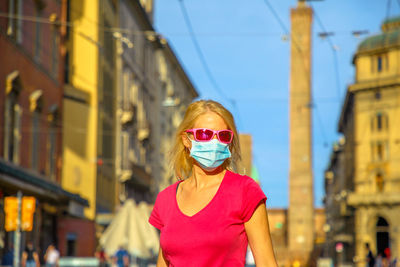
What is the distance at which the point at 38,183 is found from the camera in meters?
23.6

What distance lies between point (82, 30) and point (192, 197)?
34740 millimetres

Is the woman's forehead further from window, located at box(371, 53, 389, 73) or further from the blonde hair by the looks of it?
window, located at box(371, 53, 389, 73)

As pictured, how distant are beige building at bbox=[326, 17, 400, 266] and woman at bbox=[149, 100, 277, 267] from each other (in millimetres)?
53657

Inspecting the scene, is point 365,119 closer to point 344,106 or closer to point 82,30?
point 344,106

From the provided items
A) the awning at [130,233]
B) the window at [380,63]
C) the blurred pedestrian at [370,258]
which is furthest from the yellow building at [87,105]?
the window at [380,63]

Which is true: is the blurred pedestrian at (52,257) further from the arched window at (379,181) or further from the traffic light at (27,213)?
the arched window at (379,181)

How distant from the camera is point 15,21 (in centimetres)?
2483

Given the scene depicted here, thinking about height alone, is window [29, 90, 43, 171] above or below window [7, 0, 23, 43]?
below

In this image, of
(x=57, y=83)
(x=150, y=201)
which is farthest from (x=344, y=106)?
(x=57, y=83)

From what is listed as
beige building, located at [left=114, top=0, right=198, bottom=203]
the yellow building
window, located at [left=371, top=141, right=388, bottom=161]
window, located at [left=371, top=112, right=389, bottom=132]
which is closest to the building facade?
the yellow building

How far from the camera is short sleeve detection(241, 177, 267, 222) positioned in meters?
2.65

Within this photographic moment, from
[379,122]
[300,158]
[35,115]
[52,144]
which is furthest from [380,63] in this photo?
[35,115]

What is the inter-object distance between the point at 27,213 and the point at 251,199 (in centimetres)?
1143

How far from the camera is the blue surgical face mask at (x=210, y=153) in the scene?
2826 mm
